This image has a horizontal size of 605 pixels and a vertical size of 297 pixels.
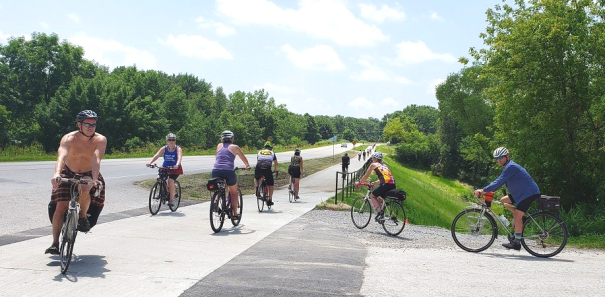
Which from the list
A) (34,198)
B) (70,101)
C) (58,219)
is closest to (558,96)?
(34,198)

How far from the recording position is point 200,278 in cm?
560

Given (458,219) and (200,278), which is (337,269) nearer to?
(200,278)

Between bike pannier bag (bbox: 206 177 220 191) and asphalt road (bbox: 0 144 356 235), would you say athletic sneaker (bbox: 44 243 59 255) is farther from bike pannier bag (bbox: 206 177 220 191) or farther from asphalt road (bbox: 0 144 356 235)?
bike pannier bag (bbox: 206 177 220 191)

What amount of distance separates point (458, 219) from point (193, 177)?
15669 millimetres

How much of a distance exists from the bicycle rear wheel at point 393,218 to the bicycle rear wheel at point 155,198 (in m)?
5.20

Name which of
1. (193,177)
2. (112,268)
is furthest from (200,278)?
(193,177)

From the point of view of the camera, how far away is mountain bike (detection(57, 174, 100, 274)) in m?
5.62

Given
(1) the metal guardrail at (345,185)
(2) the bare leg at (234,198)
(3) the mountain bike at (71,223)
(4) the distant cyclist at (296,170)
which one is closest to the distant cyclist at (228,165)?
(2) the bare leg at (234,198)

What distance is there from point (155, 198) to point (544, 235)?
8184mm

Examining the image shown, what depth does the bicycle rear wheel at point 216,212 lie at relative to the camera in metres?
9.17

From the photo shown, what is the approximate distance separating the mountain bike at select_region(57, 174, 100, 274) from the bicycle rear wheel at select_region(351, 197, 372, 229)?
661 cm

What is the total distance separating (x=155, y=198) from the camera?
38.3 ft

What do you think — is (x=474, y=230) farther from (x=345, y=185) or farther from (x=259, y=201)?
(x=345, y=185)

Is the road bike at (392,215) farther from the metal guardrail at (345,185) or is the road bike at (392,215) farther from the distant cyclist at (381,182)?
the metal guardrail at (345,185)
